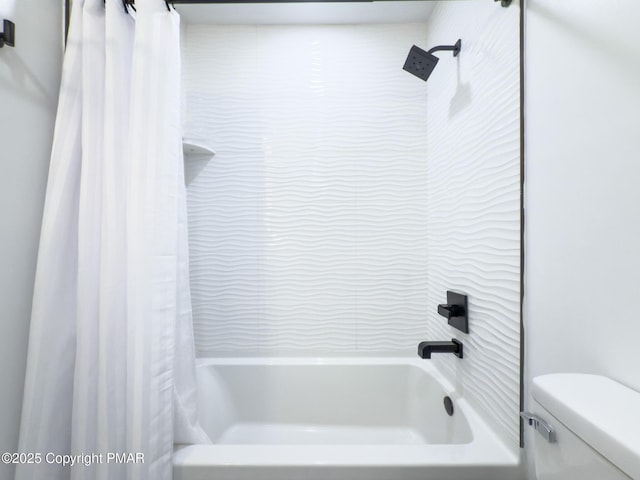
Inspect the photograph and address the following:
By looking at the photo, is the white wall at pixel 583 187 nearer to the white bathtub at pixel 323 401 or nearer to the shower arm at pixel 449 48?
the shower arm at pixel 449 48

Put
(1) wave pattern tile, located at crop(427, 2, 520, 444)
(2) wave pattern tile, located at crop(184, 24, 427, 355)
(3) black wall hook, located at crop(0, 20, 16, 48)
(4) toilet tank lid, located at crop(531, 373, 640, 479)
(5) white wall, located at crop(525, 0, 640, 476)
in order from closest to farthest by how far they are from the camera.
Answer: (4) toilet tank lid, located at crop(531, 373, 640, 479)
(5) white wall, located at crop(525, 0, 640, 476)
(3) black wall hook, located at crop(0, 20, 16, 48)
(1) wave pattern tile, located at crop(427, 2, 520, 444)
(2) wave pattern tile, located at crop(184, 24, 427, 355)

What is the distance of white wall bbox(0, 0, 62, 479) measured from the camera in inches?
28.0

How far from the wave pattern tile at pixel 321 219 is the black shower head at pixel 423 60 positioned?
0.30 metres

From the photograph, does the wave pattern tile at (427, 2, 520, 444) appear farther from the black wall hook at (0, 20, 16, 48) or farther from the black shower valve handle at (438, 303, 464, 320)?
the black wall hook at (0, 20, 16, 48)

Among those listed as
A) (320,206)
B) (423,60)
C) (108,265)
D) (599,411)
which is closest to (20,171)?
(108,265)

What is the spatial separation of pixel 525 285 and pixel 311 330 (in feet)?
3.31

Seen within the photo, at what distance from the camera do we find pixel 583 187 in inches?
23.4

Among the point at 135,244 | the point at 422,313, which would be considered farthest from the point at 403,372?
the point at 135,244

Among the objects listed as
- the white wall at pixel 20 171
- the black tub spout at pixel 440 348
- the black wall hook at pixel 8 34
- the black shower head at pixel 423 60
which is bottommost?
the black tub spout at pixel 440 348

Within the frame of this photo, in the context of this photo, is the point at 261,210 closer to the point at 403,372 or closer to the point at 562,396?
the point at 403,372

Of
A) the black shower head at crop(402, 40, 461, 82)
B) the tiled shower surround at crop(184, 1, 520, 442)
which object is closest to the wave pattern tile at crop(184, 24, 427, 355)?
the tiled shower surround at crop(184, 1, 520, 442)

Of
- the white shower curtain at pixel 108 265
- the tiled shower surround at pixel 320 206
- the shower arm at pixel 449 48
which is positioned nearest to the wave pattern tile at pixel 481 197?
the shower arm at pixel 449 48

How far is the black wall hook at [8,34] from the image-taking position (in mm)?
688

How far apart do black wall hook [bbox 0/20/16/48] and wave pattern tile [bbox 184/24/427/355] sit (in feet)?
2.72
